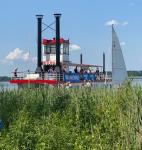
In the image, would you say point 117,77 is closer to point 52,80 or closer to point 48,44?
point 52,80

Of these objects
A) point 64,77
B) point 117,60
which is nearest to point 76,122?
point 117,60

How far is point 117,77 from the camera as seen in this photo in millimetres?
36000

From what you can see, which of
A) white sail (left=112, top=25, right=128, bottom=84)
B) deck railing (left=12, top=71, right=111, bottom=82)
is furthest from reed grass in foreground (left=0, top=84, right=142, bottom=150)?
deck railing (left=12, top=71, right=111, bottom=82)

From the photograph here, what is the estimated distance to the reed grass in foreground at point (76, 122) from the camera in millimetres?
9922

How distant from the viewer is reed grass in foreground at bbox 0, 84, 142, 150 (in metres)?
9.92

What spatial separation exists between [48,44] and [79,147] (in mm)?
40083

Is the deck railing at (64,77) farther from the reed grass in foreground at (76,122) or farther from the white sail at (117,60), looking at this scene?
the reed grass in foreground at (76,122)

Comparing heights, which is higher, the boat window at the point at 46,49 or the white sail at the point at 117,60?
the boat window at the point at 46,49

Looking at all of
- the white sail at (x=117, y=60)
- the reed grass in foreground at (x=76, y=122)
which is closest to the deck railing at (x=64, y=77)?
the white sail at (x=117, y=60)

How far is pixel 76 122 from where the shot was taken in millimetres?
14664

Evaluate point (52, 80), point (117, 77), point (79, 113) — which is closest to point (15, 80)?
point (52, 80)

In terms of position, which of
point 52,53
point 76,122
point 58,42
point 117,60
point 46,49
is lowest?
point 76,122

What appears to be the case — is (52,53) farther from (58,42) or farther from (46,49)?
(58,42)

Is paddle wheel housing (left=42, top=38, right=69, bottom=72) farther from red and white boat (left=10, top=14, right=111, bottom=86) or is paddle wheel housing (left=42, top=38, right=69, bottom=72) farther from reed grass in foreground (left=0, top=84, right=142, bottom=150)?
reed grass in foreground (left=0, top=84, right=142, bottom=150)
